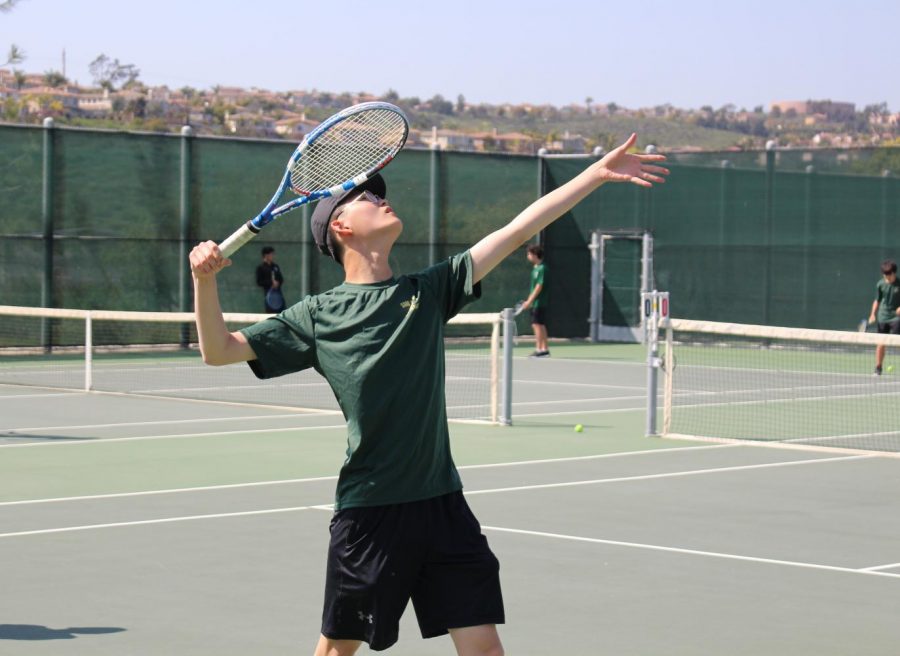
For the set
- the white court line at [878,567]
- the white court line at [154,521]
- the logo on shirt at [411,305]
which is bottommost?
the white court line at [154,521]

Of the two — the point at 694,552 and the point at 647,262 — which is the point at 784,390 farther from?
the point at 694,552

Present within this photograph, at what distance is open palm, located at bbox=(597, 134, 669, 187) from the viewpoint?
13.3 ft

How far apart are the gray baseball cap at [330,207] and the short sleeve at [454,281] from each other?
0.23 m

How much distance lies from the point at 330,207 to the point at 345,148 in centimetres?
47

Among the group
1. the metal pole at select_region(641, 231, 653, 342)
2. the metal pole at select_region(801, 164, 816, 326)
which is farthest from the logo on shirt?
the metal pole at select_region(641, 231, 653, 342)

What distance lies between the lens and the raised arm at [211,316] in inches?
142

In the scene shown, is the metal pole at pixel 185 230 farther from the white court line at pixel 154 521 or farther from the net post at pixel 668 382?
the white court line at pixel 154 521

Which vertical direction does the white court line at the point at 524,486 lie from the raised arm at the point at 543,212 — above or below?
below

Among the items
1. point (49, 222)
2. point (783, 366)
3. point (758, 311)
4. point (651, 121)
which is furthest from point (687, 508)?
point (651, 121)

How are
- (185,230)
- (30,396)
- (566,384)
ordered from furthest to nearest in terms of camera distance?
(185,230), (566,384), (30,396)

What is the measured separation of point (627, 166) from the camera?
4.15 metres

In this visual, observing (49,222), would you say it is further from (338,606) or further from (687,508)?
(338,606)

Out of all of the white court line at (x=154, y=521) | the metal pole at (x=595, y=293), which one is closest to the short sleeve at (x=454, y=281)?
the white court line at (x=154, y=521)

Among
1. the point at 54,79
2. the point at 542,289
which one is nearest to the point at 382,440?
the point at 542,289
